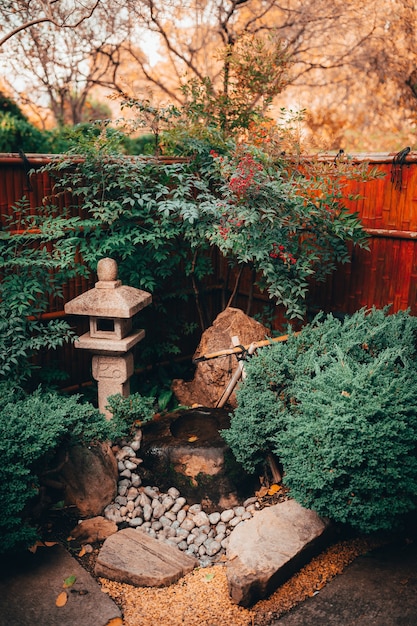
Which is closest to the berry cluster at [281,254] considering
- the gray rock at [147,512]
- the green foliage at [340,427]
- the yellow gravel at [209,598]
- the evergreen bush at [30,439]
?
the green foliage at [340,427]

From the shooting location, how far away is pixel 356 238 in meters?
5.84

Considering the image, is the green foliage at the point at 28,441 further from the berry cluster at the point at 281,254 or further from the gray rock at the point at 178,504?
the berry cluster at the point at 281,254

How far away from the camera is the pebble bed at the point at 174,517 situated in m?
4.29

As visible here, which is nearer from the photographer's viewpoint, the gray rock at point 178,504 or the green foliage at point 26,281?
the gray rock at point 178,504

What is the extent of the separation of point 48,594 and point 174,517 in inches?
49.9

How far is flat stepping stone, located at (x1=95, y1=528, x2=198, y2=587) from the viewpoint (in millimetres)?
3727

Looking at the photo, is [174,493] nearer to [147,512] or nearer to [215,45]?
[147,512]

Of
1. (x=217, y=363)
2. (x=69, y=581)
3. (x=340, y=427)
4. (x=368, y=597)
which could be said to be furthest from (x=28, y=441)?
(x=368, y=597)

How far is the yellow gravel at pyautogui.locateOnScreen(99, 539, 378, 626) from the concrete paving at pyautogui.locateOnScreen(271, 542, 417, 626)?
3.0 inches

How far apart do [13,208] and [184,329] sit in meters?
2.75

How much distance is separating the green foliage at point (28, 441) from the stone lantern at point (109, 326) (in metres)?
0.68

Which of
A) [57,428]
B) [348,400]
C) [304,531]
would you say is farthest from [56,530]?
[348,400]

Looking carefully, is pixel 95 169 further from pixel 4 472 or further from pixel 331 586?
pixel 331 586

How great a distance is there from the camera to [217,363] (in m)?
5.82
